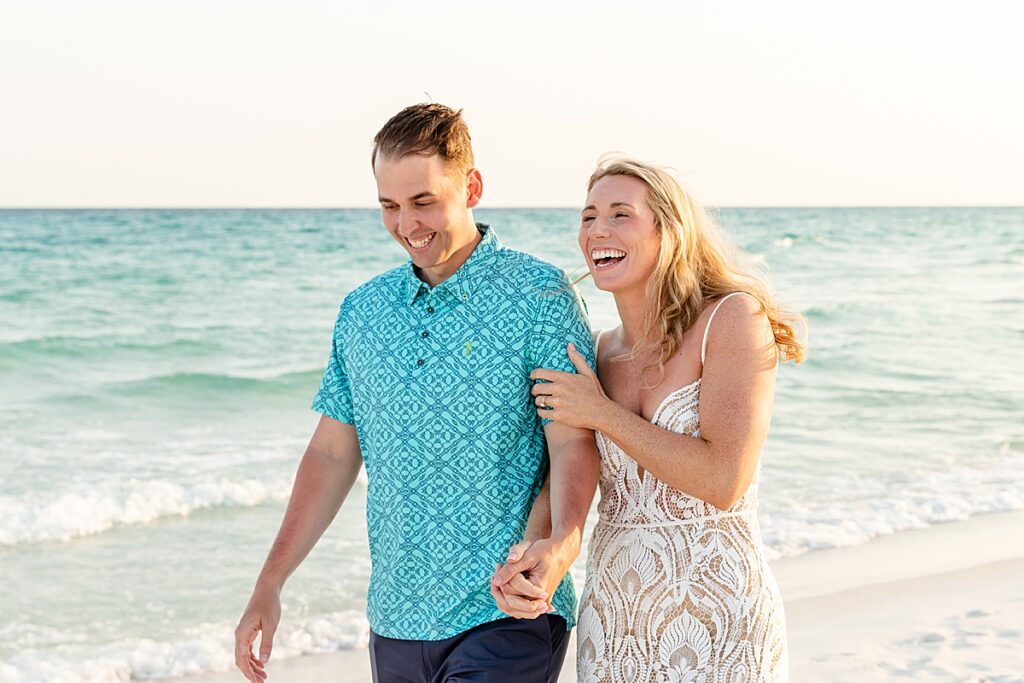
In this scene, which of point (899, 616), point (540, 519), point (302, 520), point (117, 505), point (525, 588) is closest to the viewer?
point (525, 588)

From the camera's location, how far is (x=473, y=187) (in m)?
3.06

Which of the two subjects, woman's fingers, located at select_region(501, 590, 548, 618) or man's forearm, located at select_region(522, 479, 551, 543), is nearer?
woman's fingers, located at select_region(501, 590, 548, 618)

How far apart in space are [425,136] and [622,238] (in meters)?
0.53

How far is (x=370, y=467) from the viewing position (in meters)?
3.07

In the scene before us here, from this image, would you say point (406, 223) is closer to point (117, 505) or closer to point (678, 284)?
point (678, 284)

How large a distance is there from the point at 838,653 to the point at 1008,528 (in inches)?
110

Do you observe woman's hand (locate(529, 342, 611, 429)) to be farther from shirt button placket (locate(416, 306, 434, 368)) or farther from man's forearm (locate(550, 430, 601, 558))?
shirt button placket (locate(416, 306, 434, 368))

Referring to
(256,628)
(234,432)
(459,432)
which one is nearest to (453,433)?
(459,432)

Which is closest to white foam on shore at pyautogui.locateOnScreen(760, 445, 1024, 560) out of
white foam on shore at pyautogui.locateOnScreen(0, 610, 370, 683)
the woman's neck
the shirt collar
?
white foam on shore at pyautogui.locateOnScreen(0, 610, 370, 683)

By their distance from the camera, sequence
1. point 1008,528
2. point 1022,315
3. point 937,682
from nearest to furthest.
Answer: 1. point 937,682
2. point 1008,528
3. point 1022,315

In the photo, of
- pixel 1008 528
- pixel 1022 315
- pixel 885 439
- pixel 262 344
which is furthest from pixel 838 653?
pixel 1022 315

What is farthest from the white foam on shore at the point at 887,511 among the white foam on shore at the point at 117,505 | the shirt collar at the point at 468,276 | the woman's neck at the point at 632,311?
Answer: the shirt collar at the point at 468,276

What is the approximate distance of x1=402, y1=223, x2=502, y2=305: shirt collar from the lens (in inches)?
118

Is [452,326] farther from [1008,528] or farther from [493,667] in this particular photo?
[1008,528]
